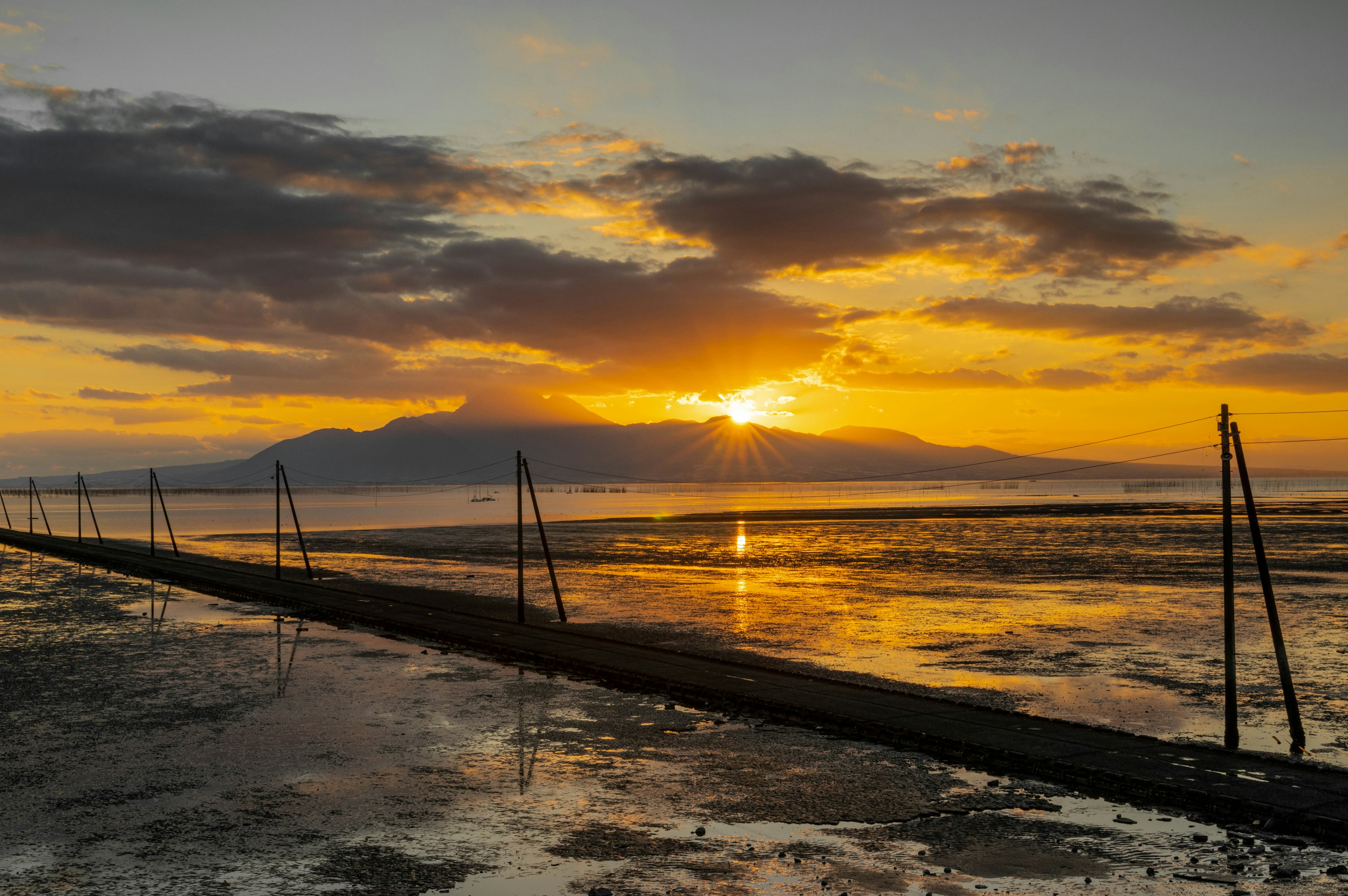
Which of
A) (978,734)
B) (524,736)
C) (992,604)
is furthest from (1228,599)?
(992,604)

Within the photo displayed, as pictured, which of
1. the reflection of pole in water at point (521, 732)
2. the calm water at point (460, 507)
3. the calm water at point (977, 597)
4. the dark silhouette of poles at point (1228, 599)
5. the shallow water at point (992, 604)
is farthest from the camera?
the calm water at point (460, 507)

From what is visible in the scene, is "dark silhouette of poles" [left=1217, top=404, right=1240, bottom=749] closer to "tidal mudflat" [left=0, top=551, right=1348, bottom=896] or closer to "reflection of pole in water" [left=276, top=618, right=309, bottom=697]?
"tidal mudflat" [left=0, top=551, right=1348, bottom=896]

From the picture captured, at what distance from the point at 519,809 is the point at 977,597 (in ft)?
74.6

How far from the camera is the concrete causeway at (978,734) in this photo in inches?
396

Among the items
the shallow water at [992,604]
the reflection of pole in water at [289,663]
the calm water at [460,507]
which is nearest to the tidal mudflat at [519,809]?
the reflection of pole in water at [289,663]

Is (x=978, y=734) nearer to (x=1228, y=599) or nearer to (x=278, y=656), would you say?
(x=1228, y=599)

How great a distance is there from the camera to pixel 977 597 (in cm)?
3002

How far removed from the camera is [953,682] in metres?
17.0

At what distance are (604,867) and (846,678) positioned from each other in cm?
965

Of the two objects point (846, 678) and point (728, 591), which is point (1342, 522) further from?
point (846, 678)

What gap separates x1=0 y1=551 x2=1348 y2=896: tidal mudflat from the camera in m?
8.20

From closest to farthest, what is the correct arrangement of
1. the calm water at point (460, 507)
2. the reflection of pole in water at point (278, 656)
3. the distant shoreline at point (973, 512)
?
1. the reflection of pole in water at point (278, 656)
2. the distant shoreline at point (973, 512)
3. the calm water at point (460, 507)

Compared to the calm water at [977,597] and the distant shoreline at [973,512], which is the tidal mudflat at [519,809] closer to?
the calm water at [977,597]

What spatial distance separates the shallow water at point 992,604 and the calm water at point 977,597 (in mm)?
98
